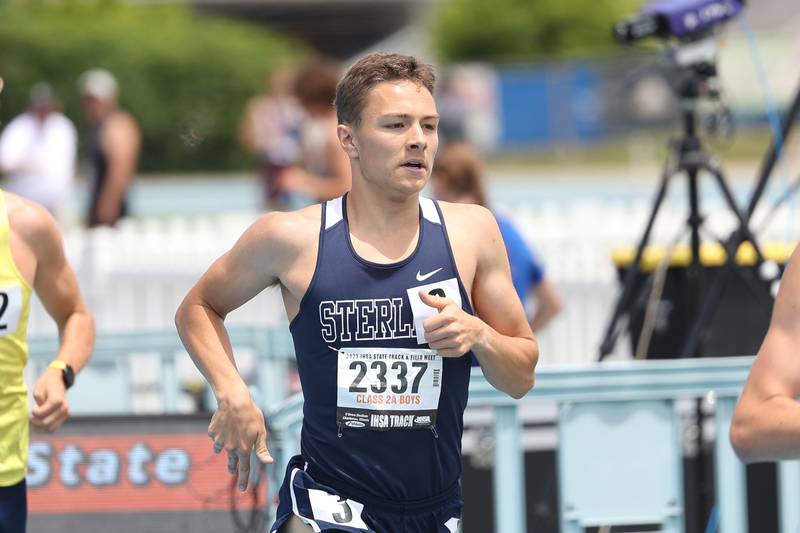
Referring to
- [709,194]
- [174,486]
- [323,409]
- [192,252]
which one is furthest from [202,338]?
[709,194]

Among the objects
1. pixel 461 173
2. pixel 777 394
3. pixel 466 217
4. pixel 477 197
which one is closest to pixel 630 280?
pixel 477 197

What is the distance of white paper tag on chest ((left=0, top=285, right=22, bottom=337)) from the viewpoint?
3.72m

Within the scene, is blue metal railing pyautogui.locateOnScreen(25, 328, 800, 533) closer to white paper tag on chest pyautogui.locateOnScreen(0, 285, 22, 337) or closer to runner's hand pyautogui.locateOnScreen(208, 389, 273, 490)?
white paper tag on chest pyautogui.locateOnScreen(0, 285, 22, 337)

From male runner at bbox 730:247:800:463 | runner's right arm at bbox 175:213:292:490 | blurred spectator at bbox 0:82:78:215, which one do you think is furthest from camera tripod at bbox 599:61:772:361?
blurred spectator at bbox 0:82:78:215

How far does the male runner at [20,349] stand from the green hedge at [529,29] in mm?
29636

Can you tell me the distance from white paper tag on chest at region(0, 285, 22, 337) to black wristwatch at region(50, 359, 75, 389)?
0.75 ft

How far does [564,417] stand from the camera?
4293mm

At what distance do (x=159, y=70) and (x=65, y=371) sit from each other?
24504 millimetres

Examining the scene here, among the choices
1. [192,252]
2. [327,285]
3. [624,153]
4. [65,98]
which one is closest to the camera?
[327,285]

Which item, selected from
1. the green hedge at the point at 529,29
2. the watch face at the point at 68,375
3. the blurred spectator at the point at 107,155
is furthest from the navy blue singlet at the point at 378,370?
the green hedge at the point at 529,29

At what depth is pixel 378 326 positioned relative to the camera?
10.6ft

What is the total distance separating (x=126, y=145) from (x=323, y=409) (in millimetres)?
8323

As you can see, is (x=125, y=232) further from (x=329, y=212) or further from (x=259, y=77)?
(x=259, y=77)

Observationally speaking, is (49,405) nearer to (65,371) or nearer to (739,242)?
(65,371)
